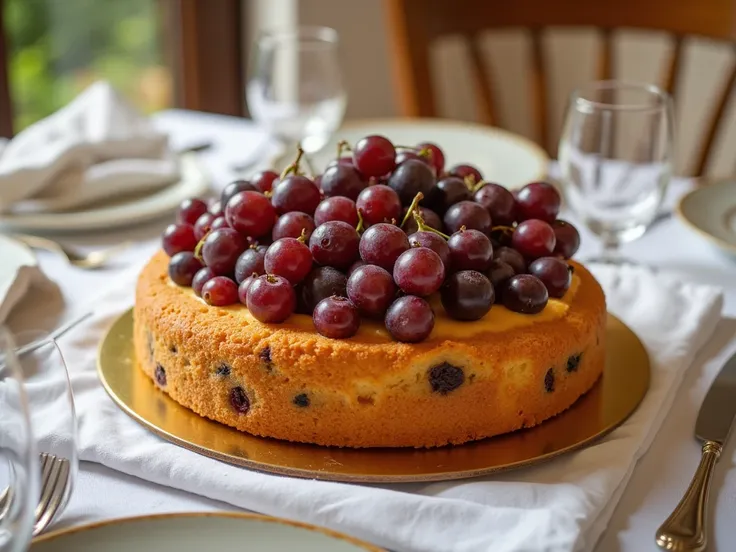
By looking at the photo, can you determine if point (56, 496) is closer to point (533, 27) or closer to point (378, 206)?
point (378, 206)

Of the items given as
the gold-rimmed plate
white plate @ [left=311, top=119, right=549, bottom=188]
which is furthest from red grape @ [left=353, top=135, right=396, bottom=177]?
white plate @ [left=311, top=119, right=549, bottom=188]

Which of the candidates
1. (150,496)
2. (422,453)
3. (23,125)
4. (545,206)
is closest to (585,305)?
(545,206)

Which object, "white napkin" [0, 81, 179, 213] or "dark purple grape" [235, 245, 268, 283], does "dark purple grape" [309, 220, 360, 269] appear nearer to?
"dark purple grape" [235, 245, 268, 283]

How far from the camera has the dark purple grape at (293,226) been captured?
896mm

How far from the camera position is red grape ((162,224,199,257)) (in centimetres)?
99

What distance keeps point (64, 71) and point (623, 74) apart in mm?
1918

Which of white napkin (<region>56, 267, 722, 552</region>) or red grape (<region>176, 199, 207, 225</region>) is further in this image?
red grape (<region>176, 199, 207, 225</region>)

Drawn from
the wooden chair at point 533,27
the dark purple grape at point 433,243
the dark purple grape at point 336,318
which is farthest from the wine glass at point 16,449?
the wooden chair at point 533,27

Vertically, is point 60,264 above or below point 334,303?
below

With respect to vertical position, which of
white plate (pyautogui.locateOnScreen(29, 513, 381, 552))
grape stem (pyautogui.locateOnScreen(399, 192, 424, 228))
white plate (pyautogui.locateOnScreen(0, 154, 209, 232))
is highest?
grape stem (pyautogui.locateOnScreen(399, 192, 424, 228))

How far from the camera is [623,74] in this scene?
338cm

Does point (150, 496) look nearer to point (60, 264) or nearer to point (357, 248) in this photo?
point (357, 248)

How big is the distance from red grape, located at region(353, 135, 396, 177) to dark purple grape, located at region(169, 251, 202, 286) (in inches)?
7.6

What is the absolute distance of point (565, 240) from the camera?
983 millimetres
